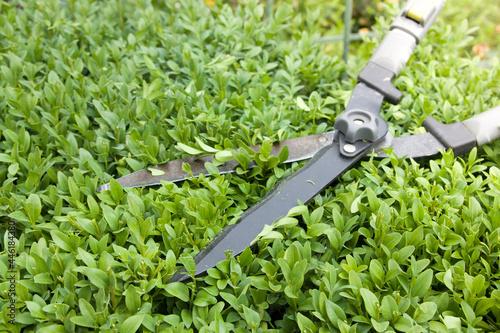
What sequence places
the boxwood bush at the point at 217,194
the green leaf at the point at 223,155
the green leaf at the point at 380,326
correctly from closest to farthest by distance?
the green leaf at the point at 380,326
the boxwood bush at the point at 217,194
the green leaf at the point at 223,155

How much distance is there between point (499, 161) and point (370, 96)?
532 mm

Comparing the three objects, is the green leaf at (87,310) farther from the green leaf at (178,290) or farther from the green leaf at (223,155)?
the green leaf at (223,155)

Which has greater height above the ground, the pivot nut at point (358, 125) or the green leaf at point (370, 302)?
the pivot nut at point (358, 125)

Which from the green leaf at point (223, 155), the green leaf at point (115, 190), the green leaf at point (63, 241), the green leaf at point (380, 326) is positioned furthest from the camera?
the green leaf at point (223, 155)

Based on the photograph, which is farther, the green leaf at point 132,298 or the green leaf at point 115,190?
the green leaf at point 115,190

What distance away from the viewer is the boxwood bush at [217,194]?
1116 mm

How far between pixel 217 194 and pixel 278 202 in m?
0.20

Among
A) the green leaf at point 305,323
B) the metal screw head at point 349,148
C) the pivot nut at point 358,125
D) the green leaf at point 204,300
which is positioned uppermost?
the pivot nut at point 358,125

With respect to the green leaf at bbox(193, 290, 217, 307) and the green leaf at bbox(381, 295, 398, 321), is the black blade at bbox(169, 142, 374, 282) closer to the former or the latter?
the green leaf at bbox(193, 290, 217, 307)

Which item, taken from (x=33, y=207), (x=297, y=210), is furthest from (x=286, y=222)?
(x=33, y=207)

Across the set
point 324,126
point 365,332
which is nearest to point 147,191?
point 324,126

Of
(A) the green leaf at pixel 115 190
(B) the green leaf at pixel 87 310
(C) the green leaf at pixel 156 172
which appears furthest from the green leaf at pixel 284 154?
(B) the green leaf at pixel 87 310

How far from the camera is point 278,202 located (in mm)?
1325

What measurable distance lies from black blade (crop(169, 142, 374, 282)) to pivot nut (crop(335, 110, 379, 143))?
6cm
